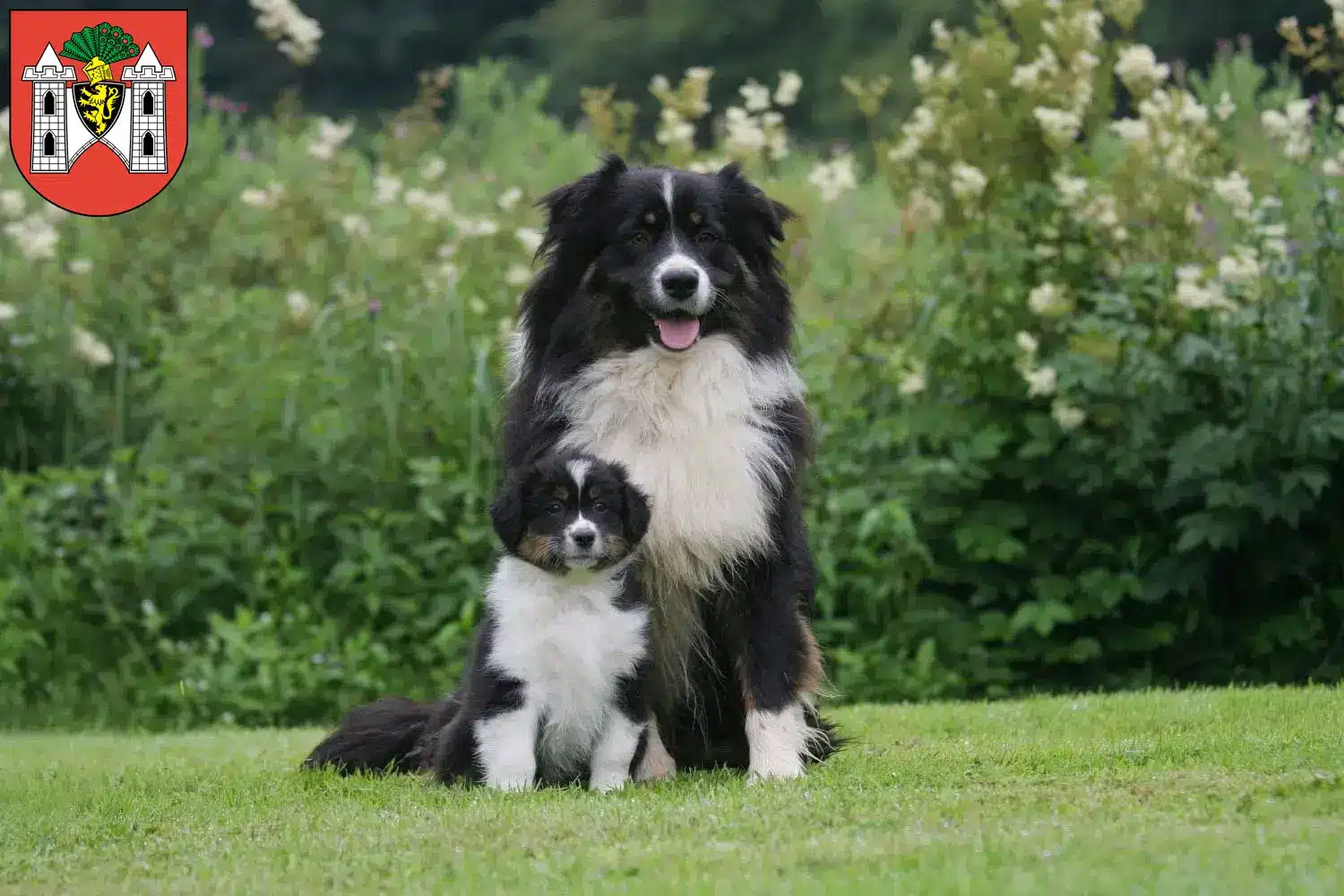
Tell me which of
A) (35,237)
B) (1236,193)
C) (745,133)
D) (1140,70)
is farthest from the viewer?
(35,237)

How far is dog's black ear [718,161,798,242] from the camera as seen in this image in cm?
548

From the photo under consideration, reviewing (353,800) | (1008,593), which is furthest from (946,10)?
(353,800)

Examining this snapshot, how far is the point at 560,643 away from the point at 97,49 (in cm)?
416

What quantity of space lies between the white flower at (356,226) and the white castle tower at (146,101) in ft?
6.63

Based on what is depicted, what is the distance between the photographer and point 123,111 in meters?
7.90

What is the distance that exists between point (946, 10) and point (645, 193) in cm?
1635

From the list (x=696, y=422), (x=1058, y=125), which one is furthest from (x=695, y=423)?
(x=1058, y=125)

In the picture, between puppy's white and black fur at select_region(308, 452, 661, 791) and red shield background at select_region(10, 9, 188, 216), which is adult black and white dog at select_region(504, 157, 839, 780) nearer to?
puppy's white and black fur at select_region(308, 452, 661, 791)

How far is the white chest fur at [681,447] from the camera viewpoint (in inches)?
211

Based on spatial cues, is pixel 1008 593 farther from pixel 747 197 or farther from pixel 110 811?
pixel 110 811

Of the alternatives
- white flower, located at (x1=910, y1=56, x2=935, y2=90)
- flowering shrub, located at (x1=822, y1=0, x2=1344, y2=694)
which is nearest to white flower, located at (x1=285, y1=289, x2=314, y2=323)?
flowering shrub, located at (x1=822, y1=0, x2=1344, y2=694)

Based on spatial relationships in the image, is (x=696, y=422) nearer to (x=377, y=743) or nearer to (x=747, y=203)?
(x=747, y=203)

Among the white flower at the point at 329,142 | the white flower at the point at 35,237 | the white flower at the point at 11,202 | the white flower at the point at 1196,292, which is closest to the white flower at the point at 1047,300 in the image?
the white flower at the point at 1196,292

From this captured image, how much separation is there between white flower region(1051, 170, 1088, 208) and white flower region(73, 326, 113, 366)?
17.2 ft
